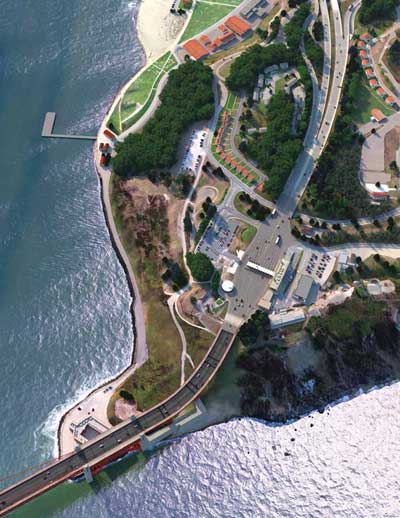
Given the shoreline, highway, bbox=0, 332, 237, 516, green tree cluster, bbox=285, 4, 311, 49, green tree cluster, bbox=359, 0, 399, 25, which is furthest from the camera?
green tree cluster, bbox=359, 0, 399, 25

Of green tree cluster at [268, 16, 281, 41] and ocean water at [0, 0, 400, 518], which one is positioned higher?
green tree cluster at [268, 16, 281, 41]

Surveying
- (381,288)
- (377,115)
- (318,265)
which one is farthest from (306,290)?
(377,115)

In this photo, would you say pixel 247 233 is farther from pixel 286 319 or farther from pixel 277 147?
pixel 277 147

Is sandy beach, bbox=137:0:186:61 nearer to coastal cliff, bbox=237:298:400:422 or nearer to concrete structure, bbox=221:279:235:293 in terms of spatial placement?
concrete structure, bbox=221:279:235:293


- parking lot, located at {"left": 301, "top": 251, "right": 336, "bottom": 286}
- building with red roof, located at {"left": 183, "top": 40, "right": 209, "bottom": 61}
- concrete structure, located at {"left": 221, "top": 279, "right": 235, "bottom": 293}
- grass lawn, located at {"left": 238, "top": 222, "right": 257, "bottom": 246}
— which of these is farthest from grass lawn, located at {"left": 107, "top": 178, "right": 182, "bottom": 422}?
building with red roof, located at {"left": 183, "top": 40, "right": 209, "bottom": 61}

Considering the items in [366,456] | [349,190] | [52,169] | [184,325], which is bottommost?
[366,456]

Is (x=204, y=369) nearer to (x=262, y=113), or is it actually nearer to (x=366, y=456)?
(x=366, y=456)

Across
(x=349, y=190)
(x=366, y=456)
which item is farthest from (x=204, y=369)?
(x=349, y=190)
